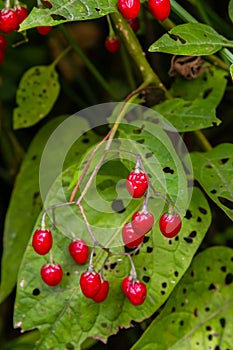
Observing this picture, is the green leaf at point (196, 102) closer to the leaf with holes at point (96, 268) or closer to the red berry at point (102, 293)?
the leaf with holes at point (96, 268)

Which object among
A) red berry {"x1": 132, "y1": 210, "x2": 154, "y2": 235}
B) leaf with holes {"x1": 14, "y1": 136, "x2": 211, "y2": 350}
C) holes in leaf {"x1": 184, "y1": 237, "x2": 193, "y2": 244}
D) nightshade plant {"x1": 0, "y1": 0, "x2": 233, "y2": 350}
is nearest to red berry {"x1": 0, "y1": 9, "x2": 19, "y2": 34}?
nightshade plant {"x1": 0, "y1": 0, "x2": 233, "y2": 350}

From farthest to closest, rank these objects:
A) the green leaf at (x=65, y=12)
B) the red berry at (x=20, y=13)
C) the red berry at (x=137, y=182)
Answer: the red berry at (x=20, y=13)
the red berry at (x=137, y=182)
the green leaf at (x=65, y=12)

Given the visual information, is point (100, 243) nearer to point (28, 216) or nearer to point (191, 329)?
point (191, 329)

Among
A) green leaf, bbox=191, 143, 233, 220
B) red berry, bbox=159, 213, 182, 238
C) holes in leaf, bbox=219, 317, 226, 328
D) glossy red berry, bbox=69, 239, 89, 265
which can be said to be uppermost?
red berry, bbox=159, 213, 182, 238

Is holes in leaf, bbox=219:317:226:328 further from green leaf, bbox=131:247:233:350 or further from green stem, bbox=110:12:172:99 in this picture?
green stem, bbox=110:12:172:99

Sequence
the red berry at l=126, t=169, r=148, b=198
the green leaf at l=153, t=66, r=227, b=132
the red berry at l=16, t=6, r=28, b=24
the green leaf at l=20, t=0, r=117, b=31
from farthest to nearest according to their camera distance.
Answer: the green leaf at l=153, t=66, r=227, b=132 < the red berry at l=16, t=6, r=28, b=24 < the red berry at l=126, t=169, r=148, b=198 < the green leaf at l=20, t=0, r=117, b=31

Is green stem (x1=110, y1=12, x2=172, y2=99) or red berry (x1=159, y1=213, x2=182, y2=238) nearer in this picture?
red berry (x1=159, y1=213, x2=182, y2=238)

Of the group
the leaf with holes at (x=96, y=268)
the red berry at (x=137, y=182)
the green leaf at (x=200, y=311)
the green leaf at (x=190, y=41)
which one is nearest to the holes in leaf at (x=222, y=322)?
the green leaf at (x=200, y=311)
